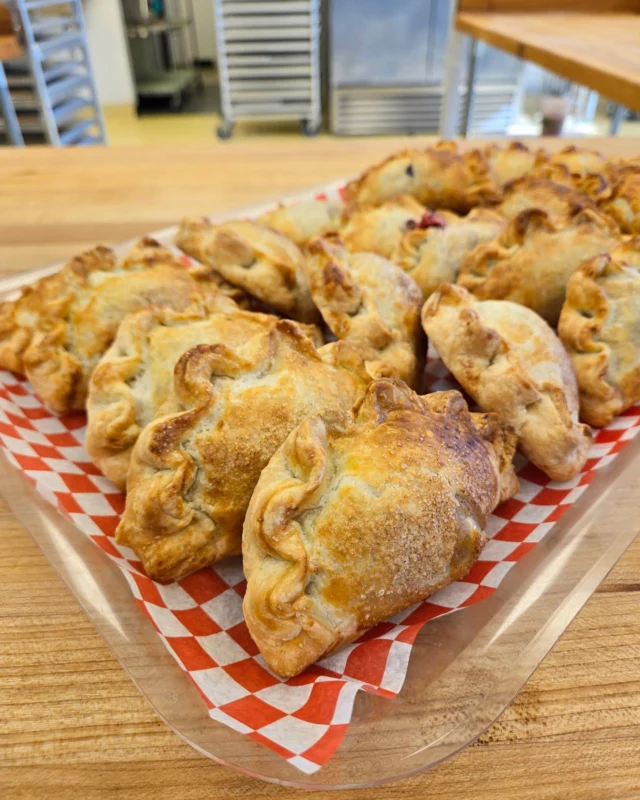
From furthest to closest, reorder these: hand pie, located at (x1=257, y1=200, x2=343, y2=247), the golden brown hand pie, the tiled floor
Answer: the tiled floor
the golden brown hand pie
hand pie, located at (x1=257, y1=200, x2=343, y2=247)

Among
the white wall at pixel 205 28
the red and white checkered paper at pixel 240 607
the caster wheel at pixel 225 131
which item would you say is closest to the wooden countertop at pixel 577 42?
the red and white checkered paper at pixel 240 607

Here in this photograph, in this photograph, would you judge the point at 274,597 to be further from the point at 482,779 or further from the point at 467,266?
the point at 467,266

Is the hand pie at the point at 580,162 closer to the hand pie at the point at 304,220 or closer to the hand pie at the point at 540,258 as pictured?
the hand pie at the point at 540,258

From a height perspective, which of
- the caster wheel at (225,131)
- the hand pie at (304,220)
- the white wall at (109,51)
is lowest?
the caster wheel at (225,131)

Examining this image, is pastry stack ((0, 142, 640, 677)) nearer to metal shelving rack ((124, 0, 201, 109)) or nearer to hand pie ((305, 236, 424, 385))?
hand pie ((305, 236, 424, 385))

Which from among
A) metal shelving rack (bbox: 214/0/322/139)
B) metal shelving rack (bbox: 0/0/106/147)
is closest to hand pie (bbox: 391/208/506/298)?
metal shelving rack (bbox: 0/0/106/147)

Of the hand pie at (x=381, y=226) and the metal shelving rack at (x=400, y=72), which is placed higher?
the hand pie at (x=381, y=226)

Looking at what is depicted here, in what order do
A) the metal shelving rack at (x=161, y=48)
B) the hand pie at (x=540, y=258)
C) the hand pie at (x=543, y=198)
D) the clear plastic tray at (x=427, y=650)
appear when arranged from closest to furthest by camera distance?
1. the clear plastic tray at (x=427, y=650)
2. the hand pie at (x=540, y=258)
3. the hand pie at (x=543, y=198)
4. the metal shelving rack at (x=161, y=48)

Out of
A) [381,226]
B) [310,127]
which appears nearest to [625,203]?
[381,226]
